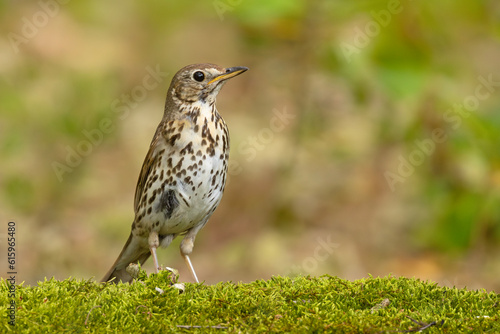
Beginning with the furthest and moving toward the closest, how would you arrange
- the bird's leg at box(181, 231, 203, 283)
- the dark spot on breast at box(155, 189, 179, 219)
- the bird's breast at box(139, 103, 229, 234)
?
the bird's leg at box(181, 231, 203, 283) < the dark spot on breast at box(155, 189, 179, 219) < the bird's breast at box(139, 103, 229, 234)

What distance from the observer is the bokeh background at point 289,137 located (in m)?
6.09

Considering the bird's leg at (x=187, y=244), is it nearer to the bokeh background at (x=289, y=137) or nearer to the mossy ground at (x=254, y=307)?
the mossy ground at (x=254, y=307)

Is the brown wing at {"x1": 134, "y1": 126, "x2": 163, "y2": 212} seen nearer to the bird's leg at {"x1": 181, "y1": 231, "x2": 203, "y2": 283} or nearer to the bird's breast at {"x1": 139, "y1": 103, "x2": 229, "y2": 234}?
the bird's breast at {"x1": 139, "y1": 103, "x2": 229, "y2": 234}

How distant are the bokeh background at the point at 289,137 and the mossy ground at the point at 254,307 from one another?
260 centimetres

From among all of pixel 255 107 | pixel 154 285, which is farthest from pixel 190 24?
pixel 154 285

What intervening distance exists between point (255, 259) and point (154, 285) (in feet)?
11.5

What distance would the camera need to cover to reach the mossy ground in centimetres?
293

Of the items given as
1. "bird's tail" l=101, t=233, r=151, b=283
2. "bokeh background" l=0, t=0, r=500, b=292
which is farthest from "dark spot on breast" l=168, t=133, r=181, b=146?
"bokeh background" l=0, t=0, r=500, b=292

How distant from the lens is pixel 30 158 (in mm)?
7766

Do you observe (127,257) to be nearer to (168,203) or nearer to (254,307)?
(168,203)

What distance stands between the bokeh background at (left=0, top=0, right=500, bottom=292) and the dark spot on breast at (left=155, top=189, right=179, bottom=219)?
1.91m

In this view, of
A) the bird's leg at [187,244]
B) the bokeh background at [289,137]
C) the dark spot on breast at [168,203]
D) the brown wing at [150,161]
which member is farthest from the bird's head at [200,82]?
the bokeh background at [289,137]

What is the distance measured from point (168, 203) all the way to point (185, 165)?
0.95 feet

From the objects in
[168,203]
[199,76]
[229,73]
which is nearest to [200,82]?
[199,76]
